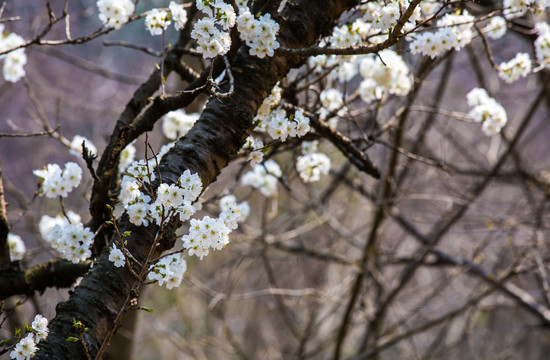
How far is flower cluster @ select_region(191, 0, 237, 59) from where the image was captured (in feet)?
5.37

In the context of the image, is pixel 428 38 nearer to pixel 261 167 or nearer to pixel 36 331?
pixel 261 167

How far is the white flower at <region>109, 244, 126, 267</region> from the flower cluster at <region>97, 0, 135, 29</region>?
4.82ft

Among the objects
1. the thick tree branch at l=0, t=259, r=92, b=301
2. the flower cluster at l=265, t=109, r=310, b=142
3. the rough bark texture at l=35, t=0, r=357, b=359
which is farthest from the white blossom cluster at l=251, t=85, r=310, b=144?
the thick tree branch at l=0, t=259, r=92, b=301

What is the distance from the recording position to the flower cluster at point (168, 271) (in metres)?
1.60

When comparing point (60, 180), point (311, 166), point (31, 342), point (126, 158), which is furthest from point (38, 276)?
point (311, 166)

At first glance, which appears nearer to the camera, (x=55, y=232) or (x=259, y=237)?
(x=55, y=232)

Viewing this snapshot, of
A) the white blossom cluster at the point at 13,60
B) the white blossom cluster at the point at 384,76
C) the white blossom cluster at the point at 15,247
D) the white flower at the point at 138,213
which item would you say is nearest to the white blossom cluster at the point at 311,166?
the white blossom cluster at the point at 384,76

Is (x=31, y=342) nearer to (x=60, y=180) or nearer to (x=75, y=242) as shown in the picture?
(x=75, y=242)

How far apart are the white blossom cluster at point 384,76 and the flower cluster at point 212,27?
133 centimetres

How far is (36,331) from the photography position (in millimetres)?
1511

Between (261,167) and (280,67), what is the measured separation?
1.32 m

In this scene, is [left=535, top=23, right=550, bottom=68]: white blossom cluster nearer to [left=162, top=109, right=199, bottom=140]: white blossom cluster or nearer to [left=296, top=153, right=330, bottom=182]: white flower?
[left=296, top=153, right=330, bottom=182]: white flower

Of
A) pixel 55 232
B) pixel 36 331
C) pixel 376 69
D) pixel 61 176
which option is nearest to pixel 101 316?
pixel 36 331

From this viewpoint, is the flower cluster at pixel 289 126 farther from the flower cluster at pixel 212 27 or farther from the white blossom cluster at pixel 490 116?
the white blossom cluster at pixel 490 116
